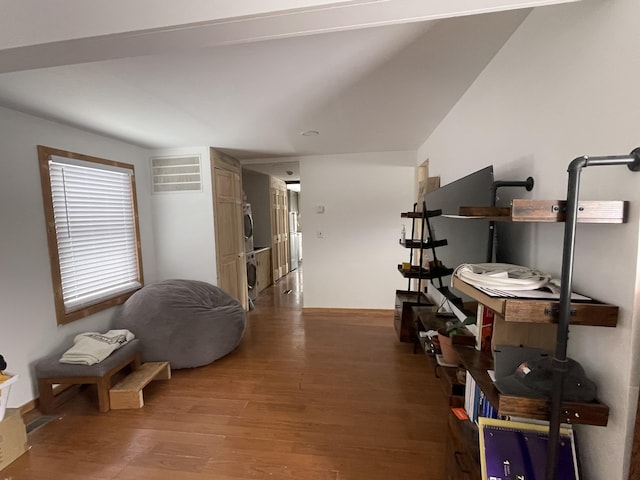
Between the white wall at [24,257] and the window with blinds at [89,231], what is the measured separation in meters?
0.07

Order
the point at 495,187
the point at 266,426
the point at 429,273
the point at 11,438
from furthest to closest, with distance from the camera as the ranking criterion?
the point at 429,273 < the point at 266,426 < the point at 11,438 < the point at 495,187

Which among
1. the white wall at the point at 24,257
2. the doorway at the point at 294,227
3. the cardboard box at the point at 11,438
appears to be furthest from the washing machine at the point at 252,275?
the cardboard box at the point at 11,438

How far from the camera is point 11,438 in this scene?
171 centimetres

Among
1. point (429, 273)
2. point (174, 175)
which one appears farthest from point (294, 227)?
point (429, 273)

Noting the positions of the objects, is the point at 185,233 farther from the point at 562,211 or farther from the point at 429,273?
the point at 562,211

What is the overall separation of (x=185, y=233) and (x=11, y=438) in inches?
92.8

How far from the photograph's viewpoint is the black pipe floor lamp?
70 cm

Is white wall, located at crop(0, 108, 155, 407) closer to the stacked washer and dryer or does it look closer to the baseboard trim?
the baseboard trim

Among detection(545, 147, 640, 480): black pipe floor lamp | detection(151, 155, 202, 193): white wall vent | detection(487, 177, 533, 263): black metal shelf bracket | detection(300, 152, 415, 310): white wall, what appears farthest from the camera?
detection(300, 152, 415, 310): white wall

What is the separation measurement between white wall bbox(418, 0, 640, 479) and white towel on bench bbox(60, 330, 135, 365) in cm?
287

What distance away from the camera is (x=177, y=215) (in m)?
3.65

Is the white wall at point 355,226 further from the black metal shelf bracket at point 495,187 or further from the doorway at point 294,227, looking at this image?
the doorway at point 294,227

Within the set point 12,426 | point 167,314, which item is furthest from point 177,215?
point 12,426

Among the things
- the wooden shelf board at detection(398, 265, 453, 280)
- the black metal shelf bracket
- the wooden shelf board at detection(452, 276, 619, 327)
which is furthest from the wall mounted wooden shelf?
the wooden shelf board at detection(398, 265, 453, 280)
